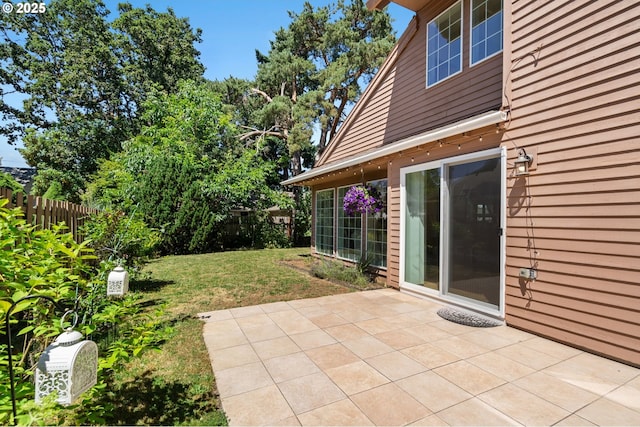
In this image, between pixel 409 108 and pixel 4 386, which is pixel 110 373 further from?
pixel 409 108

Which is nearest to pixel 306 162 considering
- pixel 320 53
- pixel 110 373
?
pixel 320 53

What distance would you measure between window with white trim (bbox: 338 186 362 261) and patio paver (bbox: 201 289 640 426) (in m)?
3.59

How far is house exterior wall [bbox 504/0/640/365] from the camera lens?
2.90m

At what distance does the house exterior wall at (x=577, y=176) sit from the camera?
290 cm

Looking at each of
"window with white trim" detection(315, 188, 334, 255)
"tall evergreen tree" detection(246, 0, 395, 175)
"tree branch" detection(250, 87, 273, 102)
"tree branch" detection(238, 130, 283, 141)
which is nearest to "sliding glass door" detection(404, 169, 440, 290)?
"window with white trim" detection(315, 188, 334, 255)

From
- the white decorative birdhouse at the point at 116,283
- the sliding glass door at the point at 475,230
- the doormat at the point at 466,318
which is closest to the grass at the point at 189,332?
the white decorative birdhouse at the point at 116,283

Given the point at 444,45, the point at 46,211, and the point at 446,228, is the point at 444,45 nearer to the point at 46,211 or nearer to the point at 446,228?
the point at 446,228

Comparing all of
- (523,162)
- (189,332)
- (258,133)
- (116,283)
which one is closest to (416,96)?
(523,162)

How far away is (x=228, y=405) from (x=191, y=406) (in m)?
0.29

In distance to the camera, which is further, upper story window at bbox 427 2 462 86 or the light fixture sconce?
upper story window at bbox 427 2 462 86

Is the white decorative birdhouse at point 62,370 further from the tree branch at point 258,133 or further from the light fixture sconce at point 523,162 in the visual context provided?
the tree branch at point 258,133

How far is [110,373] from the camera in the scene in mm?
2828

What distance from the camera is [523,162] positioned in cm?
368

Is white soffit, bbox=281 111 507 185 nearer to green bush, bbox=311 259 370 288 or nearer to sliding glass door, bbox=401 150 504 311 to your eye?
sliding glass door, bbox=401 150 504 311
